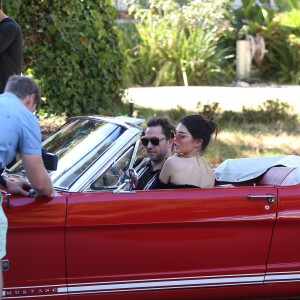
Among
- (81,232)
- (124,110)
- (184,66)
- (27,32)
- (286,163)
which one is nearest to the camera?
(81,232)

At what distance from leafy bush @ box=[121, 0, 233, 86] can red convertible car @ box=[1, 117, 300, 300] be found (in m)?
11.2

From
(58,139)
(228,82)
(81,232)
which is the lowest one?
(228,82)

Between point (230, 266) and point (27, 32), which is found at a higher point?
point (27, 32)

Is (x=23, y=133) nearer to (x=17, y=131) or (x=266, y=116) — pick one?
(x=17, y=131)

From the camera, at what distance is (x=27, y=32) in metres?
9.51

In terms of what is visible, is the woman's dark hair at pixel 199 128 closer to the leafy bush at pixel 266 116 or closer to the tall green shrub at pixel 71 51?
the tall green shrub at pixel 71 51

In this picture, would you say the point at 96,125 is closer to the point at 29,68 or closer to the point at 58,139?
the point at 58,139

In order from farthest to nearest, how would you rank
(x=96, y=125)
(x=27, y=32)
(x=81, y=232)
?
(x=27, y=32)
(x=96, y=125)
(x=81, y=232)

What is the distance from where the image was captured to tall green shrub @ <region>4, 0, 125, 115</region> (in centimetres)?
946

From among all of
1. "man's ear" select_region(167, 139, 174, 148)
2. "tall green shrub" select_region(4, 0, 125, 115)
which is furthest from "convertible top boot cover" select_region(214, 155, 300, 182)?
"tall green shrub" select_region(4, 0, 125, 115)

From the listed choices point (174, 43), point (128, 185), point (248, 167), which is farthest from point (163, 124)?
point (174, 43)

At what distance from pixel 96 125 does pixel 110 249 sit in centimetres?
96

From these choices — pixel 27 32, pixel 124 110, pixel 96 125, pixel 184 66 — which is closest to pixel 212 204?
pixel 96 125

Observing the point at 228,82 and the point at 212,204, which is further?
the point at 228,82
